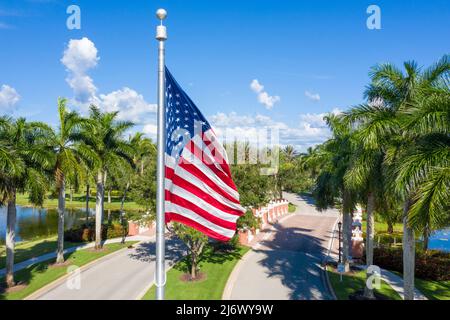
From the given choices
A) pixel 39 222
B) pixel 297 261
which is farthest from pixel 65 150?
pixel 39 222

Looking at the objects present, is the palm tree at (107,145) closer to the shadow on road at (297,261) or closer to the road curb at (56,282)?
the road curb at (56,282)

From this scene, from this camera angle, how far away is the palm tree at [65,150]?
20.4 m

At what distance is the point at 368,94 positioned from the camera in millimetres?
13680

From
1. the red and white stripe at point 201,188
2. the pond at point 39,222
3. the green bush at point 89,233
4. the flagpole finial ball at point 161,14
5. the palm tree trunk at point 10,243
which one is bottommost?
the pond at point 39,222

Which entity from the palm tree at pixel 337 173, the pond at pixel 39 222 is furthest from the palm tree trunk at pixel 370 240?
the pond at pixel 39 222

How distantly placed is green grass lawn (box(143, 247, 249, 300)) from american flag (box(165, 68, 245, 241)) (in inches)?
408

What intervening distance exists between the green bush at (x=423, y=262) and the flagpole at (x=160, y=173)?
2014cm

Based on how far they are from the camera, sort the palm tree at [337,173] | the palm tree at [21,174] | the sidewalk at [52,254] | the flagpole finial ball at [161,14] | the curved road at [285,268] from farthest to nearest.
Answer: the sidewalk at [52,254], the palm tree at [337,173], the curved road at [285,268], the palm tree at [21,174], the flagpole finial ball at [161,14]

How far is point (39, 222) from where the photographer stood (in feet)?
142

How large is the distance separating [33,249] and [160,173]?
2551cm

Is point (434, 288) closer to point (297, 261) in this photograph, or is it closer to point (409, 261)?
point (297, 261)

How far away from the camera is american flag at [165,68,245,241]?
6941mm

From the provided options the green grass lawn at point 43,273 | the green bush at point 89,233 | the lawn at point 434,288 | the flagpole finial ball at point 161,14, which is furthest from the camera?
the green bush at point 89,233

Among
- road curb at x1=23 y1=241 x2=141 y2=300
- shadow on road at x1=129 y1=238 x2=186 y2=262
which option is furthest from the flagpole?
shadow on road at x1=129 y1=238 x2=186 y2=262
